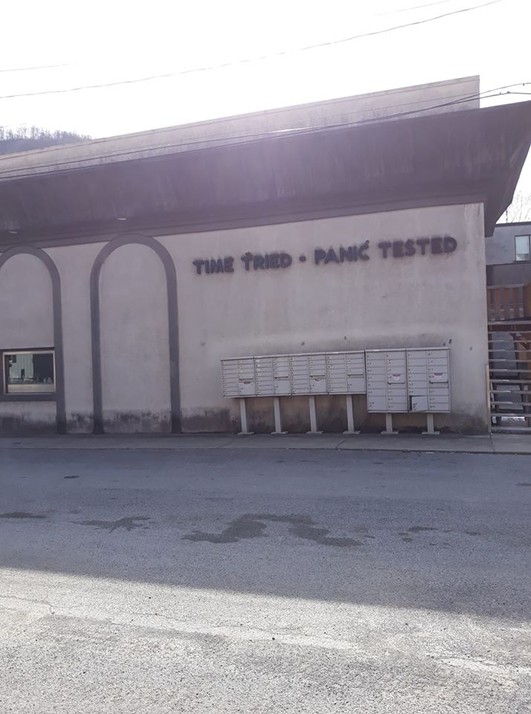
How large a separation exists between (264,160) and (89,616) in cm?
1096

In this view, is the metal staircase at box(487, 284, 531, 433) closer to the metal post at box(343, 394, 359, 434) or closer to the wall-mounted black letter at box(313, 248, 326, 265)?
the metal post at box(343, 394, 359, 434)

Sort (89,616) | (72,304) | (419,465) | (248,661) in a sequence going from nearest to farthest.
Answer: (248,661) < (89,616) < (419,465) < (72,304)

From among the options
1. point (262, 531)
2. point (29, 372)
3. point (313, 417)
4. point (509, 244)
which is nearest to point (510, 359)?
point (313, 417)

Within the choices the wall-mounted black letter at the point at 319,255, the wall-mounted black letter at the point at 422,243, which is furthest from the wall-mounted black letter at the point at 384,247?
the wall-mounted black letter at the point at 319,255

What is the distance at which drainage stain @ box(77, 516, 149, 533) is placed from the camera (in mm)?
7195

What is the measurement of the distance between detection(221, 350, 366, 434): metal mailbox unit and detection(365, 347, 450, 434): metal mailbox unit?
304 mm

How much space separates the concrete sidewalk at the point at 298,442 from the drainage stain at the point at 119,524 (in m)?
5.20

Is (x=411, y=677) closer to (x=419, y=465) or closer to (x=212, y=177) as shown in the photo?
(x=419, y=465)

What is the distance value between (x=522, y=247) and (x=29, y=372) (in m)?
22.4

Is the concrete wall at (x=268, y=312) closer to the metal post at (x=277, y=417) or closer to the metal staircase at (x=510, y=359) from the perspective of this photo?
the metal post at (x=277, y=417)

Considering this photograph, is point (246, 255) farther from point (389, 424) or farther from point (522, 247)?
point (522, 247)

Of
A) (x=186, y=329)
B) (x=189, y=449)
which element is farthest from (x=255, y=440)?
Result: (x=186, y=329)

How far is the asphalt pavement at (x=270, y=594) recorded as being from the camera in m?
3.62

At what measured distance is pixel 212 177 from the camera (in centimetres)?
1428
